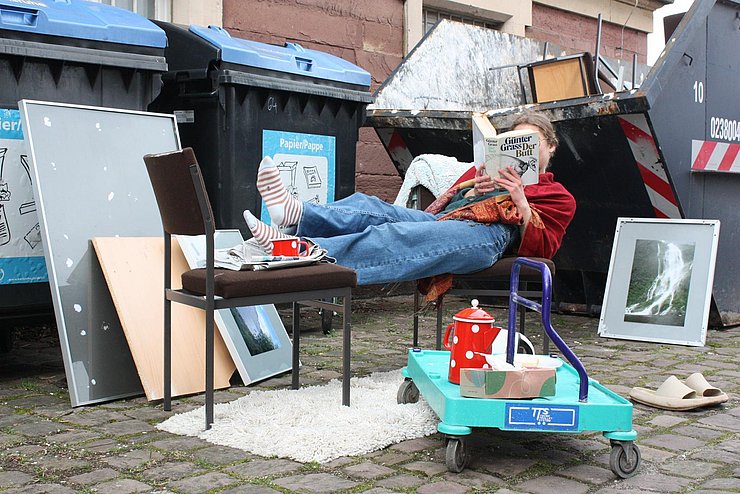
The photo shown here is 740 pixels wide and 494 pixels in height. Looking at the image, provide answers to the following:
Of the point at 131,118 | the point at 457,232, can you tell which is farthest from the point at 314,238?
the point at 131,118

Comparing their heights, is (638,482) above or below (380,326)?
above

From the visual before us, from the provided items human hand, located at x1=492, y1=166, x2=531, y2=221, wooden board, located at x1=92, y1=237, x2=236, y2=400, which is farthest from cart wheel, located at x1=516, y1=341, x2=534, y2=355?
wooden board, located at x1=92, y1=237, x2=236, y2=400

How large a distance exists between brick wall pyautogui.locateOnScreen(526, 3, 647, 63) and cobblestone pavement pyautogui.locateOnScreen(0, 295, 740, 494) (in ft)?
19.7

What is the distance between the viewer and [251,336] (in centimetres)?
404

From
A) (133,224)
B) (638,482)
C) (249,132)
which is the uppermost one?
(249,132)

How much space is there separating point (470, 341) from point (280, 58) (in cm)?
264

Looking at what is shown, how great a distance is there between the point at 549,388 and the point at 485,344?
0.98 feet

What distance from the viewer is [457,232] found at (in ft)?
12.4

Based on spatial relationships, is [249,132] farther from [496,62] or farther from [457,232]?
[496,62]

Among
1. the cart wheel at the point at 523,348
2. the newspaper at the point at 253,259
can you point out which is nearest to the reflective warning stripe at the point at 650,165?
the cart wheel at the point at 523,348

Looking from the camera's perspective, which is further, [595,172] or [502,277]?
[595,172]

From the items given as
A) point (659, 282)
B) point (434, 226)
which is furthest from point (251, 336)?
point (659, 282)

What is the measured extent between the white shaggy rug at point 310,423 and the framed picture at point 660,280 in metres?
2.29

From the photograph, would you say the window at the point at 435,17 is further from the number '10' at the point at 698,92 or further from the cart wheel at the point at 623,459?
the cart wheel at the point at 623,459
